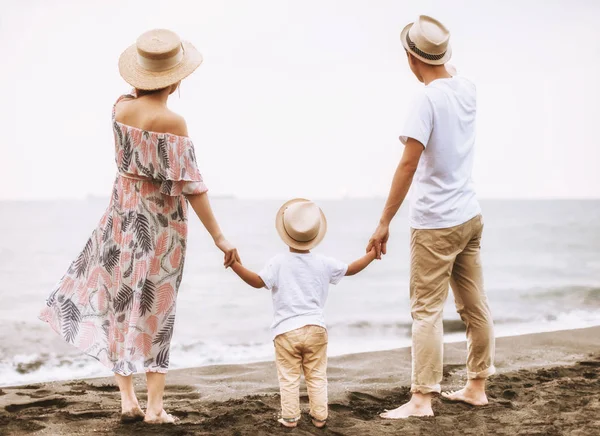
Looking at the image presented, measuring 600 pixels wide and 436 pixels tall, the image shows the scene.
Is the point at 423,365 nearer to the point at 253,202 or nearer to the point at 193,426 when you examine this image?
the point at 193,426

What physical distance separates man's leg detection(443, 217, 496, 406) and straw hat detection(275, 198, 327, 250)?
2.74 ft

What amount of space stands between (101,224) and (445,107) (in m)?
1.78

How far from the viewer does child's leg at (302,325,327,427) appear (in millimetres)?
3385

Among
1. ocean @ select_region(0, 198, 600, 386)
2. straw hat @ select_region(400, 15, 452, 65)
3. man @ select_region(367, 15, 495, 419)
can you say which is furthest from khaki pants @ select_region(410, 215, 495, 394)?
ocean @ select_region(0, 198, 600, 386)

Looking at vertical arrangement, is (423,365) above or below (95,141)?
below

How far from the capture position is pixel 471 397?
394 centimetres

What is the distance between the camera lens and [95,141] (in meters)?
23.9

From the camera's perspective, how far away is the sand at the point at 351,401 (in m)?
3.40

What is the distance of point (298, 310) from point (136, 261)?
801 millimetres

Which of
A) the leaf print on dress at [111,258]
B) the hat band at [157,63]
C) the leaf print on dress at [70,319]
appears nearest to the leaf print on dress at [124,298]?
the leaf print on dress at [111,258]

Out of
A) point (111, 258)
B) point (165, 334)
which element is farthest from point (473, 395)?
point (111, 258)

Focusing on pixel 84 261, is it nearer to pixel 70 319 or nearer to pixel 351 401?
pixel 70 319

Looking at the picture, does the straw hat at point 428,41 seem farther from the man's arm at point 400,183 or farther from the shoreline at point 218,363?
the shoreline at point 218,363

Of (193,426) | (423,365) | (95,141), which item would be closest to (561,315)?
(423,365)
